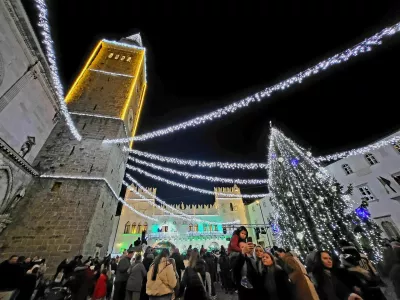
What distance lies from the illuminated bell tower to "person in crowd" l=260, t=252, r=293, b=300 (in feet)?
29.4

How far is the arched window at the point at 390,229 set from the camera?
12185mm

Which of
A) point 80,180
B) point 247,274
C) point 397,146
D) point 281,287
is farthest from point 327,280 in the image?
point 397,146

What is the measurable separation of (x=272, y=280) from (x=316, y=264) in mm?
1128

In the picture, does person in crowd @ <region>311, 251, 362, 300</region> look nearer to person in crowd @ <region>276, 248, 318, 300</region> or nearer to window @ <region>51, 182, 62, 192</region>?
person in crowd @ <region>276, 248, 318, 300</region>

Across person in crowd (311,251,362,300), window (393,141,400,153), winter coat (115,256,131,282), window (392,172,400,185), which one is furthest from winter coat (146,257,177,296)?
window (393,141,400,153)

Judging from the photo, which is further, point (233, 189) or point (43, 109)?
point (233, 189)

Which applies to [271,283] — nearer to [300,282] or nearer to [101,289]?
[300,282]

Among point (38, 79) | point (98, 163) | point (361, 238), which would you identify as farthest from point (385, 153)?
point (38, 79)

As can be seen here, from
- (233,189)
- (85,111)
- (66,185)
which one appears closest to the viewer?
(66,185)

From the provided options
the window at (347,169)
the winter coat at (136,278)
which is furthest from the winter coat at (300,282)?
the window at (347,169)

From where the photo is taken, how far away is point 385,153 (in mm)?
13336

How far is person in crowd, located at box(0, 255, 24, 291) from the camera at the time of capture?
4.46 metres

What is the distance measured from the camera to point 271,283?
2.77m

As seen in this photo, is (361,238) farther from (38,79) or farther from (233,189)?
(233,189)
